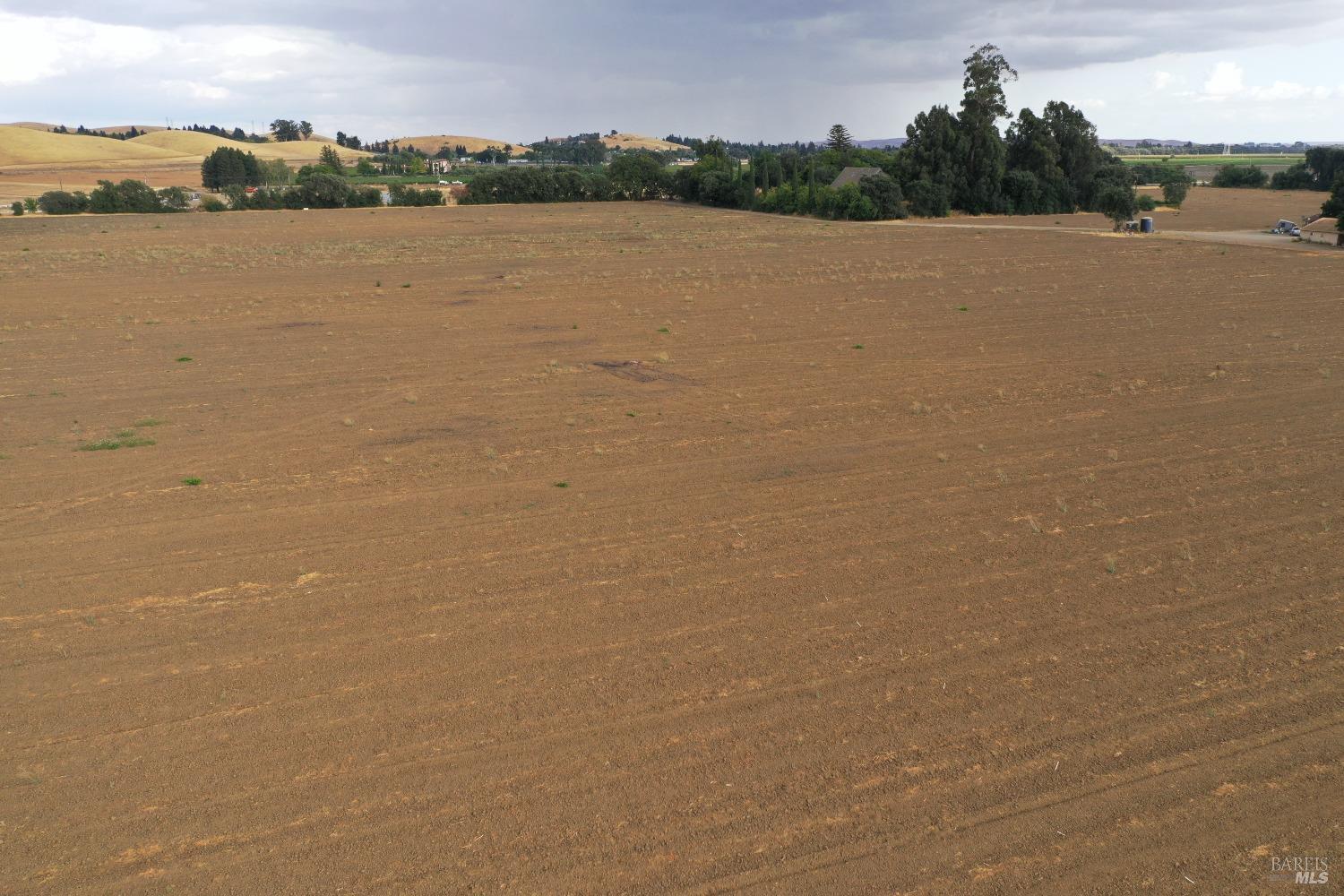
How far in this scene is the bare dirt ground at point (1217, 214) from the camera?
69.1 metres

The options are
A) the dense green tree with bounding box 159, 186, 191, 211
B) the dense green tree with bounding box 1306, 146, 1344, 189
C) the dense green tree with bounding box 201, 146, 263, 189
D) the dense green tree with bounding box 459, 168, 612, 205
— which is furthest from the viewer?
the dense green tree with bounding box 201, 146, 263, 189

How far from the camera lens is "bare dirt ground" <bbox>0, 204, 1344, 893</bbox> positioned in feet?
21.0

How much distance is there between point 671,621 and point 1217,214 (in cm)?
8817

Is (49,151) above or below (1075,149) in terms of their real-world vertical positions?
above

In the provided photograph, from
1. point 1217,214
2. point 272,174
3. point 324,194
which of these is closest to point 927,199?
point 1217,214

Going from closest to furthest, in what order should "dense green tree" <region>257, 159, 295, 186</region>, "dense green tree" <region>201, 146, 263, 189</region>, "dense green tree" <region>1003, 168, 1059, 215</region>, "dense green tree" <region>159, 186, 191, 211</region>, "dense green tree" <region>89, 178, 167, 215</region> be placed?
1. "dense green tree" <region>1003, 168, 1059, 215</region>
2. "dense green tree" <region>89, 178, 167, 215</region>
3. "dense green tree" <region>159, 186, 191, 211</region>
4. "dense green tree" <region>201, 146, 263, 189</region>
5. "dense green tree" <region>257, 159, 295, 186</region>

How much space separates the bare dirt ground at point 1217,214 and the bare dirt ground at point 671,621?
54.2 metres

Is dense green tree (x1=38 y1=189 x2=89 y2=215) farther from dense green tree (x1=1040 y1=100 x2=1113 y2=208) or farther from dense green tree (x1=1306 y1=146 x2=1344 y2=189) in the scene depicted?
dense green tree (x1=1306 y1=146 x2=1344 y2=189)

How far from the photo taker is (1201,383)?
19594mm

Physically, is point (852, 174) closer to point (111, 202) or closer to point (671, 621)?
point (111, 202)

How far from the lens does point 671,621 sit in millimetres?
9391

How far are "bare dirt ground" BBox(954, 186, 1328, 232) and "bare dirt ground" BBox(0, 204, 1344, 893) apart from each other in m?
54.2

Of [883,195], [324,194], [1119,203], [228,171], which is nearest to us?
[1119,203]

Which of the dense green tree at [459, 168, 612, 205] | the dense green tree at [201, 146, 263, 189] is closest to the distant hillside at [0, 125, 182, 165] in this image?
the dense green tree at [201, 146, 263, 189]
